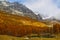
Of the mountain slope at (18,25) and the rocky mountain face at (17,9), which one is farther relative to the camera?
the rocky mountain face at (17,9)

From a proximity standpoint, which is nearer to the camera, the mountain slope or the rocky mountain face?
the mountain slope

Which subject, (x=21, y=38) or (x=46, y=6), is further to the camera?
(x=46, y=6)

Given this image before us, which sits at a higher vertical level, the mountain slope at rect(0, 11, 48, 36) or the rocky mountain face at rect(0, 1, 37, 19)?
the rocky mountain face at rect(0, 1, 37, 19)

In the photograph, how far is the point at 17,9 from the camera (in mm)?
8719

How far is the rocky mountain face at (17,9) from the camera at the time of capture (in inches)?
337

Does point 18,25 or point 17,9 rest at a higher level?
point 17,9

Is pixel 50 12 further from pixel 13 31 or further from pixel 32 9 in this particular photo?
pixel 13 31

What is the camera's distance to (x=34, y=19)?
8.68 meters

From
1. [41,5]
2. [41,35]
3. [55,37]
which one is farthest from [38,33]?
[41,5]

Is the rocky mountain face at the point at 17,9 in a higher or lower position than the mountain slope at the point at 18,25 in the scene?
higher

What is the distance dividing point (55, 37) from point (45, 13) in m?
1.17

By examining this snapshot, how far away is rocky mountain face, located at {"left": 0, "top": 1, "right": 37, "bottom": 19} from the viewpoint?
28.1 feet

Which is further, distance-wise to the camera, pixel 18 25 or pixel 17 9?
pixel 17 9

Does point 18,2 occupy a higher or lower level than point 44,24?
higher
